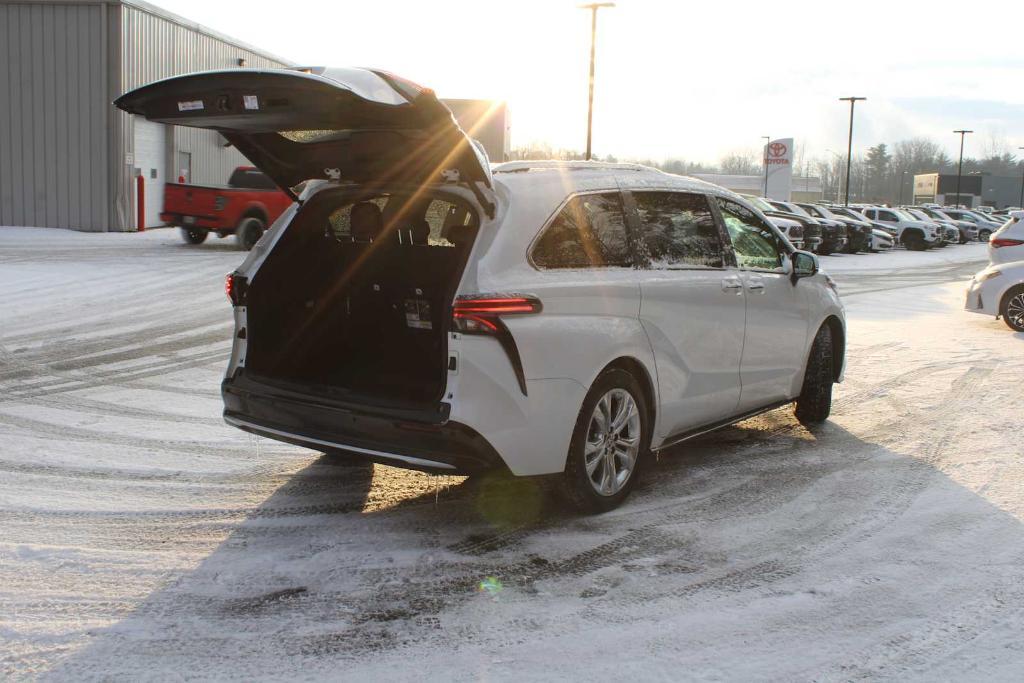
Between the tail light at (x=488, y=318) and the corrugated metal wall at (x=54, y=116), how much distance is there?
2547cm

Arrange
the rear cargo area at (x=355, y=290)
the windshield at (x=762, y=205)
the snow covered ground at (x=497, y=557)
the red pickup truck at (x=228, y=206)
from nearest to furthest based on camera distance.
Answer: the snow covered ground at (x=497, y=557), the rear cargo area at (x=355, y=290), the red pickup truck at (x=228, y=206), the windshield at (x=762, y=205)

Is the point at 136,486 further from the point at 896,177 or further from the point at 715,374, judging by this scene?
the point at 896,177

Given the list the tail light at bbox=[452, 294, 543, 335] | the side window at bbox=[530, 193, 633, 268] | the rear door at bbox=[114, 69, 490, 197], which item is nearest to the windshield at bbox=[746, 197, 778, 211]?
the side window at bbox=[530, 193, 633, 268]

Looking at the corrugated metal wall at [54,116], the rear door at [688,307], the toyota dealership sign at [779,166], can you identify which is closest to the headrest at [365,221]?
the rear door at [688,307]

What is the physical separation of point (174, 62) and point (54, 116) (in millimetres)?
4239

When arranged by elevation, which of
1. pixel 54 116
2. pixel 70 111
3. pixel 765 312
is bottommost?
pixel 765 312

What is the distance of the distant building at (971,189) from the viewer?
13225cm

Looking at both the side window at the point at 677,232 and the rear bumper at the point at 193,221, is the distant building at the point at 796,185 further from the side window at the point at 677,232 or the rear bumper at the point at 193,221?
the side window at the point at 677,232

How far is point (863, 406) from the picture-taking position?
27.7 feet

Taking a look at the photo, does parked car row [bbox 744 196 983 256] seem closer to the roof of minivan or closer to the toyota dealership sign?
the roof of minivan

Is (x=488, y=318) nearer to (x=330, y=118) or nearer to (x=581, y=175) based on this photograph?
(x=330, y=118)

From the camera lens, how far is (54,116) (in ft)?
89.7

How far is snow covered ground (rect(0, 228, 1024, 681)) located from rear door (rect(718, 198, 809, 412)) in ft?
1.52

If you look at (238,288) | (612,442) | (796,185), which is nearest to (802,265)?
(612,442)
